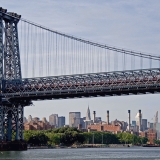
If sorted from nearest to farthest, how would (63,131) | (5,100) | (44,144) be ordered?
(5,100) < (44,144) < (63,131)

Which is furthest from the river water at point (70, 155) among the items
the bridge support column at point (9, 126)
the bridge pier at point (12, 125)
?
the bridge support column at point (9, 126)

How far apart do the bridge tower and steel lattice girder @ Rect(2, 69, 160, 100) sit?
1.69m

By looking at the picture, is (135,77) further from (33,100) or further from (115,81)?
(33,100)

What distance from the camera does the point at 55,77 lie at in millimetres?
97438

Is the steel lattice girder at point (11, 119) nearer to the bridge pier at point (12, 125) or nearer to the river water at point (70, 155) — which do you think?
the bridge pier at point (12, 125)

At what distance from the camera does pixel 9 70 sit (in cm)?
10169

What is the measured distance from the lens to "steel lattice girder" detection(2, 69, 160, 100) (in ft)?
298

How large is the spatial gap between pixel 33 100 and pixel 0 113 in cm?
664

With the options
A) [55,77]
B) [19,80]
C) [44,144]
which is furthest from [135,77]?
[44,144]

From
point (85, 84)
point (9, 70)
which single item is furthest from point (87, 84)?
point (9, 70)

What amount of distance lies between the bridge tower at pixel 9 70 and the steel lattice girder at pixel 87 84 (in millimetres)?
1691

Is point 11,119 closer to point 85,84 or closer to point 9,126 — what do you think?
point 9,126

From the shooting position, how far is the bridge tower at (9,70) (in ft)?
329

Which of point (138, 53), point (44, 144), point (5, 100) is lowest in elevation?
point (44, 144)
